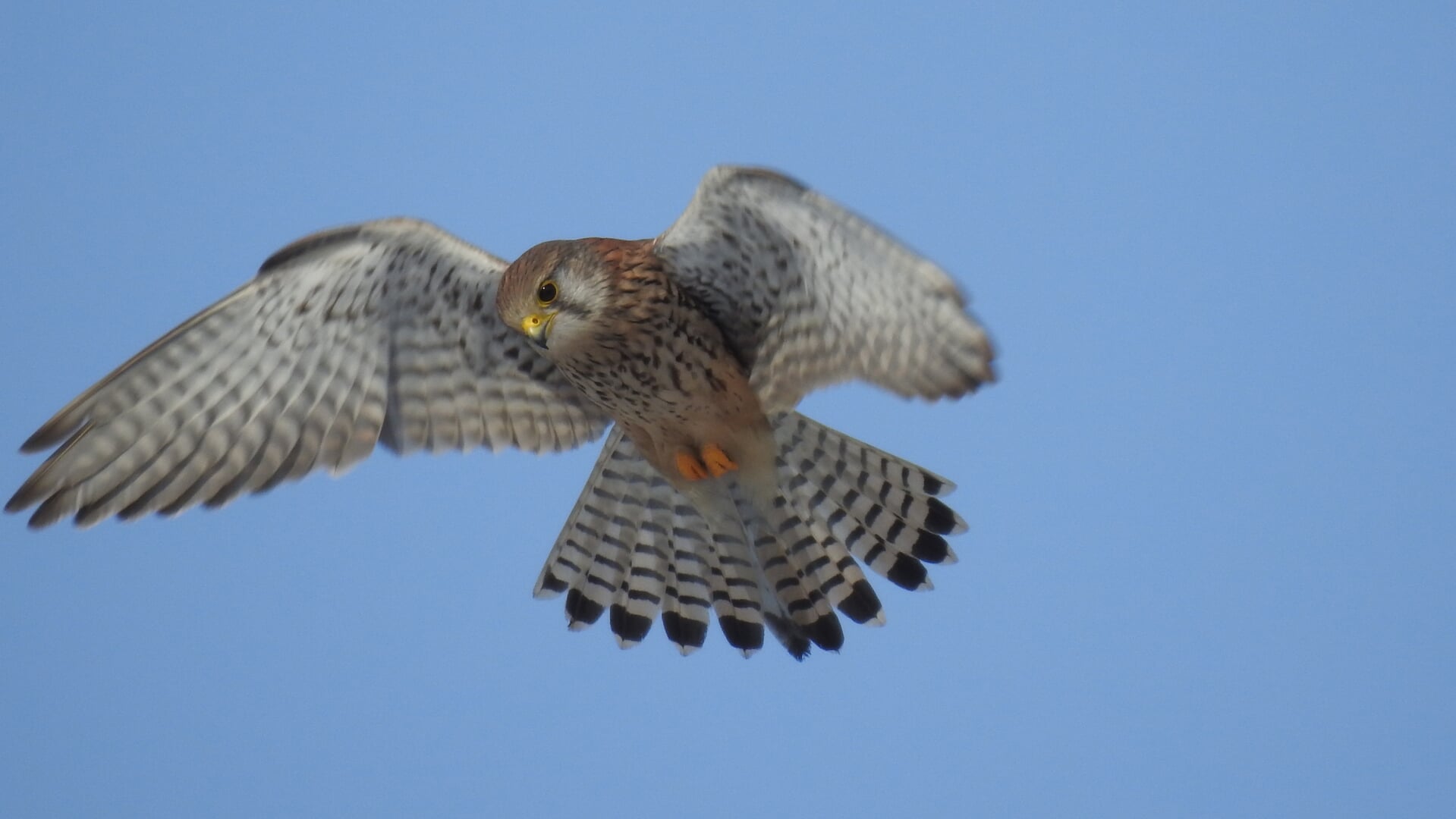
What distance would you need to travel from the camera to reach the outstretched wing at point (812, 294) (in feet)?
10.4

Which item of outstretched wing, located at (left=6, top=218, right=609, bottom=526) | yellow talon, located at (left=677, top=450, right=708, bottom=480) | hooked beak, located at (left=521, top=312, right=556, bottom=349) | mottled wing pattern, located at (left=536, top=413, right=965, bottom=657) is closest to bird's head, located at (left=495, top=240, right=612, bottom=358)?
hooked beak, located at (left=521, top=312, right=556, bottom=349)

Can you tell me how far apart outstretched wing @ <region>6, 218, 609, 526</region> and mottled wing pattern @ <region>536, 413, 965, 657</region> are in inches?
11.5

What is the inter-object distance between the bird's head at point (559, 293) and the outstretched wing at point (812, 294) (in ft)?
0.60

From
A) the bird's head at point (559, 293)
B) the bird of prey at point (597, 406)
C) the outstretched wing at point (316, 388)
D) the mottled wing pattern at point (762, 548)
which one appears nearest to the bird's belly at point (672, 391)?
the bird of prey at point (597, 406)

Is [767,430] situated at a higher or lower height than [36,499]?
higher

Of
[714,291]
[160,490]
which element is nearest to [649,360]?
[714,291]

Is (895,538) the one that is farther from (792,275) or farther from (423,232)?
(423,232)

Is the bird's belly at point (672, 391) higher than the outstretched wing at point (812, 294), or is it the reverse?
the outstretched wing at point (812, 294)

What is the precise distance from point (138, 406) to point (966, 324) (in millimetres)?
2337

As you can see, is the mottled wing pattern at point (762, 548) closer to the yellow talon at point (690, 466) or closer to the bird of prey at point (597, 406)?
the bird of prey at point (597, 406)

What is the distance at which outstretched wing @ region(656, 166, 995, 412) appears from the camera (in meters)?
3.17

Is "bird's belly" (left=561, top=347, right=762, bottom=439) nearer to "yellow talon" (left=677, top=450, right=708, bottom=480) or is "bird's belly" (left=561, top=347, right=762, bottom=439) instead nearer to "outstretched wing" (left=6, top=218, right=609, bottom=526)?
"yellow talon" (left=677, top=450, right=708, bottom=480)

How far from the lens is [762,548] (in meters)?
4.47

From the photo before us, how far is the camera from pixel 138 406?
4176 millimetres
